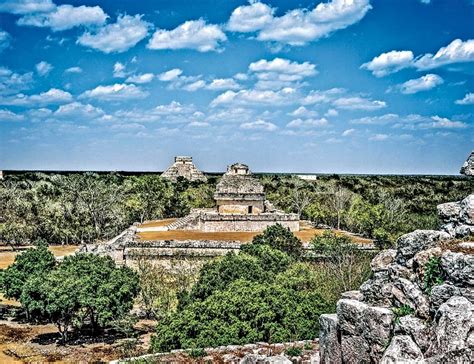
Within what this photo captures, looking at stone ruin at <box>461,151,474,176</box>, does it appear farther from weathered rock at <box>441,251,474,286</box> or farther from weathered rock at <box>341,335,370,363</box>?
weathered rock at <box>341,335,370,363</box>

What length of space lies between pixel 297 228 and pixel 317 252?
766 centimetres

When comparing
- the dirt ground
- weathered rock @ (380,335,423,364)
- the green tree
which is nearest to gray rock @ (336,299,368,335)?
weathered rock @ (380,335,423,364)

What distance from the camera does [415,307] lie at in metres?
6.32

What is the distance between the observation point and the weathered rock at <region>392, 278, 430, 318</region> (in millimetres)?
6227

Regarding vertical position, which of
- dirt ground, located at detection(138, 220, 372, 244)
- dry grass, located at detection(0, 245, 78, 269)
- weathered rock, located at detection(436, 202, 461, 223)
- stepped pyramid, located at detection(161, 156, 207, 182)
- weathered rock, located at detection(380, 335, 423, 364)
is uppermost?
stepped pyramid, located at detection(161, 156, 207, 182)

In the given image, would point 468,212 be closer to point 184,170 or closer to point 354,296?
point 354,296

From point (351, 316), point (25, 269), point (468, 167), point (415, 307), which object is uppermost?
point (468, 167)

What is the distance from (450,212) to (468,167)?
0.76m

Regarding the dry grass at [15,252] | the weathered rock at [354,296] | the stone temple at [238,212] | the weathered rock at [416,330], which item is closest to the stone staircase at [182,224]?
the stone temple at [238,212]

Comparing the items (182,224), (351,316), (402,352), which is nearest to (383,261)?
(351,316)

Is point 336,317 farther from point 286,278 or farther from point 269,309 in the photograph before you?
point 286,278

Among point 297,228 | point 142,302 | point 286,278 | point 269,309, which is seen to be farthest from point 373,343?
point 297,228

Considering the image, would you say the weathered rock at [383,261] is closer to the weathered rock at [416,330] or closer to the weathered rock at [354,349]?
the weathered rock at [354,349]

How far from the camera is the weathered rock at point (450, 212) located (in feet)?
23.9
